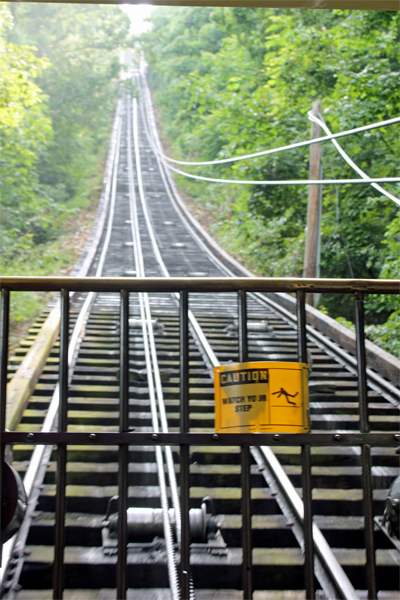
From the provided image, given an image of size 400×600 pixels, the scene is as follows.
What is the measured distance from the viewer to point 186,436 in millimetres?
1748

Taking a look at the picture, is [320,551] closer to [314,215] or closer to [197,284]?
[197,284]

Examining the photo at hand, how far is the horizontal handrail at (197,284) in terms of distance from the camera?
5.91 feet

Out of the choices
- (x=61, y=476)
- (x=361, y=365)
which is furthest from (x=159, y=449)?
(x=361, y=365)

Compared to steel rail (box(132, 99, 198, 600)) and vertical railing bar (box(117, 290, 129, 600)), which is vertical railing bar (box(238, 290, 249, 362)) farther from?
steel rail (box(132, 99, 198, 600))

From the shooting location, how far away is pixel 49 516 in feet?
10.9

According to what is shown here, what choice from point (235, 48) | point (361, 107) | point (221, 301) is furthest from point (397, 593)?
point (235, 48)

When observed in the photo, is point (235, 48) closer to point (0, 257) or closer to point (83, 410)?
point (0, 257)

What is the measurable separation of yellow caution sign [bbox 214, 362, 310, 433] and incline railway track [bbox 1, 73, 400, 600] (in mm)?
63

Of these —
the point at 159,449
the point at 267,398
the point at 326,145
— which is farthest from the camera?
the point at 326,145

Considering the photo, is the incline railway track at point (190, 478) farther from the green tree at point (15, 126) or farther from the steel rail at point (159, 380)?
the green tree at point (15, 126)

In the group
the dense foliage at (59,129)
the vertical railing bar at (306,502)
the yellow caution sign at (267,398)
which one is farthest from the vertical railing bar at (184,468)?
the dense foliage at (59,129)

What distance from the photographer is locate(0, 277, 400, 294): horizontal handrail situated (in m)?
1.80

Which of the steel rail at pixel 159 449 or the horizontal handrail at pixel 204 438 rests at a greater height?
the horizontal handrail at pixel 204 438

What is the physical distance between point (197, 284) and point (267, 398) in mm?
478
